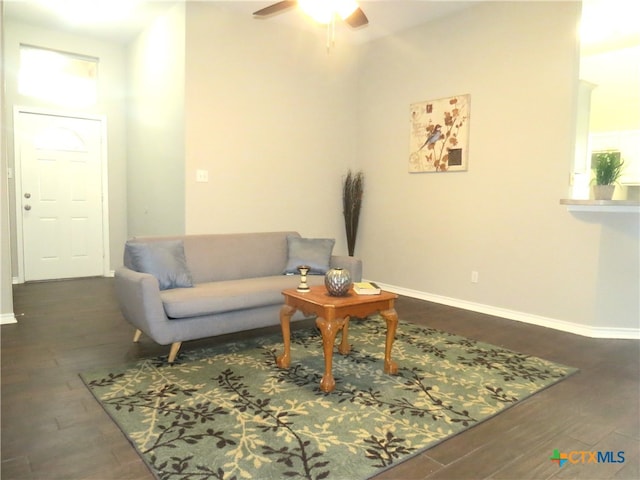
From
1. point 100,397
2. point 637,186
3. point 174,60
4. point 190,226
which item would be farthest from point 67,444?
point 637,186

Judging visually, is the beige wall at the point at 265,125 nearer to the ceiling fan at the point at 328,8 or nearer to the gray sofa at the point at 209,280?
the gray sofa at the point at 209,280

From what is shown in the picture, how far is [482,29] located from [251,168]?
2.74 metres

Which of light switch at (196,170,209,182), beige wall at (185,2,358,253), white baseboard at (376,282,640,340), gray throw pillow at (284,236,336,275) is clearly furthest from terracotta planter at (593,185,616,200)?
light switch at (196,170,209,182)

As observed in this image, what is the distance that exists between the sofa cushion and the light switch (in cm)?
145

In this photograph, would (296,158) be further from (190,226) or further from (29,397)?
(29,397)

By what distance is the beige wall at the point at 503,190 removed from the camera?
3727 millimetres

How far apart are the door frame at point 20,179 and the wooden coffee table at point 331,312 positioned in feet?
13.5

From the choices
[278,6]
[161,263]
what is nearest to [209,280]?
[161,263]

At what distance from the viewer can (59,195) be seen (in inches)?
222

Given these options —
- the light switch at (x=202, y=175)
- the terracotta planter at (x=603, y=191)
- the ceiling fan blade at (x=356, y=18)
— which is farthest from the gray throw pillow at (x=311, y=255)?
the terracotta planter at (x=603, y=191)

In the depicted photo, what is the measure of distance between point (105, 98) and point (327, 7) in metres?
4.18

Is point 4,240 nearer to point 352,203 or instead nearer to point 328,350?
point 328,350

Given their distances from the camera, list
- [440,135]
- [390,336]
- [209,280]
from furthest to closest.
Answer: [440,135] < [209,280] < [390,336]

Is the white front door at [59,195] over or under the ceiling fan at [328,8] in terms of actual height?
under
